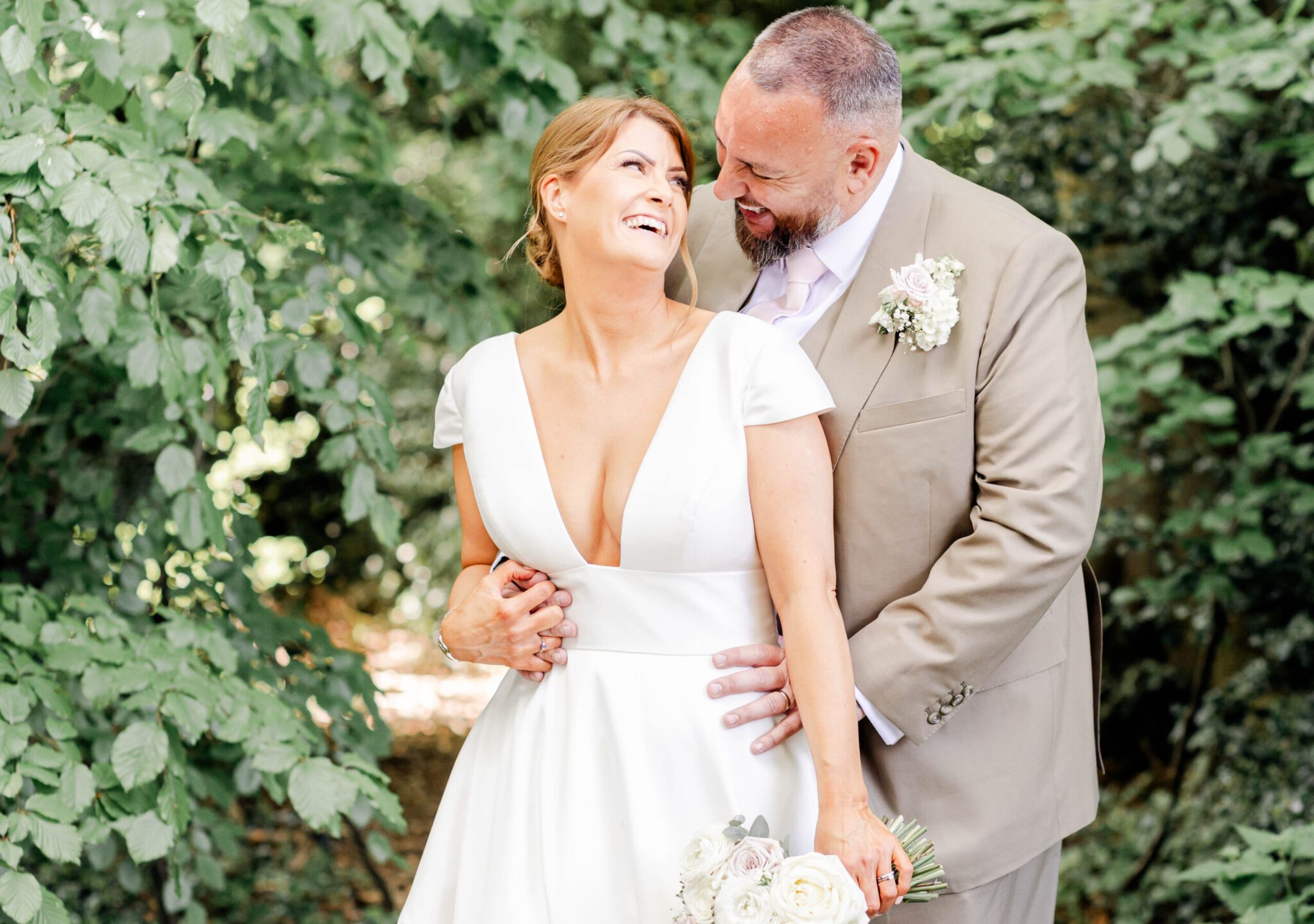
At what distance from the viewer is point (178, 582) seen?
283 cm

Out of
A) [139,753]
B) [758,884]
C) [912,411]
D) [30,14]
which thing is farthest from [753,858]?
[30,14]

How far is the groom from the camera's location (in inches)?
73.0

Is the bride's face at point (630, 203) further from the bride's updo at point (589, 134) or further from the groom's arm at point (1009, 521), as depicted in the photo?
the groom's arm at point (1009, 521)

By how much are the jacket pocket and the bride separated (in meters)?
0.14

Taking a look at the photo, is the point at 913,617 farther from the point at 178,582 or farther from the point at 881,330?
the point at 178,582

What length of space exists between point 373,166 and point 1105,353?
2150 mm

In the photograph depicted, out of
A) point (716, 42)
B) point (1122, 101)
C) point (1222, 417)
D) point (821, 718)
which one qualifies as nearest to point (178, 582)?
point (821, 718)

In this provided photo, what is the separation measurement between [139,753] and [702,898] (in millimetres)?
1212

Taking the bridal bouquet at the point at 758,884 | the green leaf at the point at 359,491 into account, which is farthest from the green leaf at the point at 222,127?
the bridal bouquet at the point at 758,884

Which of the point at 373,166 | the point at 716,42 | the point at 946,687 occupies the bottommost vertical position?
the point at 946,687

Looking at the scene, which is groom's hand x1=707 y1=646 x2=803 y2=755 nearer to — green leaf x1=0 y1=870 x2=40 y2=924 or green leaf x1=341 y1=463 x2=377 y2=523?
green leaf x1=341 y1=463 x2=377 y2=523

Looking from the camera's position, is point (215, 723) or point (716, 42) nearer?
point (215, 723)

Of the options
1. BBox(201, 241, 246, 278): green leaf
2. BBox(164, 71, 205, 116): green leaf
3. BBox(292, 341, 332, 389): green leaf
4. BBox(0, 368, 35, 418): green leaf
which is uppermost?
BBox(164, 71, 205, 116): green leaf

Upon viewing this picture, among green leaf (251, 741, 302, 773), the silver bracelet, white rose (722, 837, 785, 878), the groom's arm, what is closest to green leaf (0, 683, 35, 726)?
green leaf (251, 741, 302, 773)
